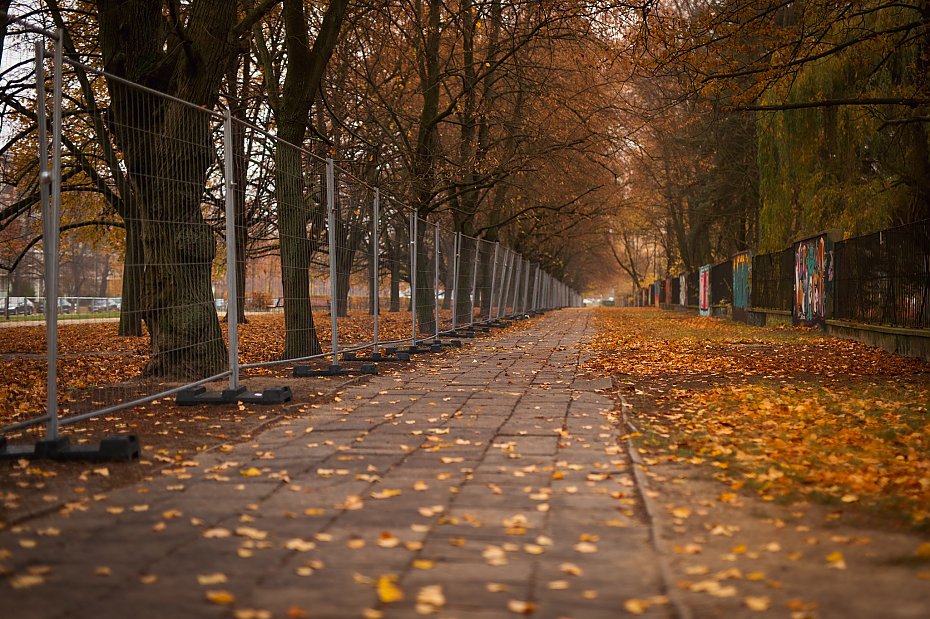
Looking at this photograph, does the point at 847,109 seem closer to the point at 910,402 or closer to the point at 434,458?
the point at 910,402

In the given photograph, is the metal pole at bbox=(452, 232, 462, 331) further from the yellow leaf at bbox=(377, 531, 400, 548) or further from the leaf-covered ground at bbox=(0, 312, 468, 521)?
the yellow leaf at bbox=(377, 531, 400, 548)

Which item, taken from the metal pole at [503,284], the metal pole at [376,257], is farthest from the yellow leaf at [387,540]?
the metal pole at [503,284]

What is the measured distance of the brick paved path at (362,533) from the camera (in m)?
3.41

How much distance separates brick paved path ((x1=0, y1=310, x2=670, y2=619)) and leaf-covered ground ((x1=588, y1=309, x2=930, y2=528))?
2.58 feet

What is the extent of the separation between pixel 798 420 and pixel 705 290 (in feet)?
113

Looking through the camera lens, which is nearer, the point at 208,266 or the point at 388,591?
the point at 388,591

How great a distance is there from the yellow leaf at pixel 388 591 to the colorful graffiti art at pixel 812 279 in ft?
60.4

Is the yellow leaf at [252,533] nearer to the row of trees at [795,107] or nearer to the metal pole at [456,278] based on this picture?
the row of trees at [795,107]

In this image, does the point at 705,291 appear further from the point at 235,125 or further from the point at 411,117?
the point at 235,125

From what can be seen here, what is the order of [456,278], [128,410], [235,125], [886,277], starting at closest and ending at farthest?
[128,410], [235,125], [886,277], [456,278]

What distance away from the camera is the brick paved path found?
341 cm

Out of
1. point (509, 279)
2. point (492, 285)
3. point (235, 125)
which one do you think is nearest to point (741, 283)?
point (509, 279)

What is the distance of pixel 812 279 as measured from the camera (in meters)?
22.0

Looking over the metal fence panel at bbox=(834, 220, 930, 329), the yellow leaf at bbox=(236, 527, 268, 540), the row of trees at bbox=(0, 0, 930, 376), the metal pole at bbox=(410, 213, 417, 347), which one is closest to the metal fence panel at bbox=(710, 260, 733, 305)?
the row of trees at bbox=(0, 0, 930, 376)
